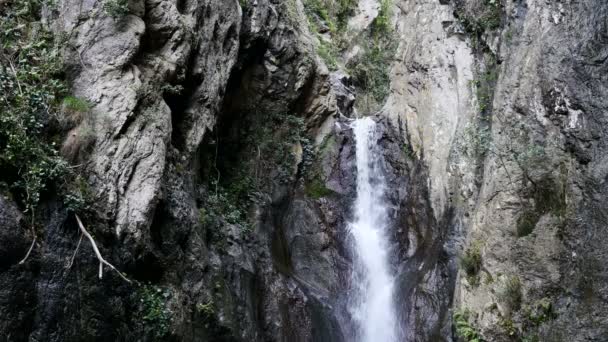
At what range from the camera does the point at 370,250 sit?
1438cm

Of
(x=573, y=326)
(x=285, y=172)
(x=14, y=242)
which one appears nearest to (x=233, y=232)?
(x=285, y=172)

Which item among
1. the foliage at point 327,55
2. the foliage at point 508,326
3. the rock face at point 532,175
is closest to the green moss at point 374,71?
the foliage at point 327,55

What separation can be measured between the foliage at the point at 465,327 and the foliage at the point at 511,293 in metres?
0.86

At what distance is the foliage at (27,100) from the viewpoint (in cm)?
629

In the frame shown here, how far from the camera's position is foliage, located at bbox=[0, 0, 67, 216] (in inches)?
248

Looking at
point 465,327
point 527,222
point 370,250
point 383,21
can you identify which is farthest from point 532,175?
point 383,21

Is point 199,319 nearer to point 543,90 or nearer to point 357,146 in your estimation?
point 543,90

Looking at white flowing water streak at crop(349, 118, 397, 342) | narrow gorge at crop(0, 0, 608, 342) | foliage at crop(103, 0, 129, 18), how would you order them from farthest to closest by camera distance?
white flowing water streak at crop(349, 118, 397, 342) < foliage at crop(103, 0, 129, 18) < narrow gorge at crop(0, 0, 608, 342)

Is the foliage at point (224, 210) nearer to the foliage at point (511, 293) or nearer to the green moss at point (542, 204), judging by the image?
the foliage at point (511, 293)

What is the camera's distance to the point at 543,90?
417 inches

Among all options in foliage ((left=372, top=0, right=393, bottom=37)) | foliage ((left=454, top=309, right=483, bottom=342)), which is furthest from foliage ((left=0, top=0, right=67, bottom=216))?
foliage ((left=372, top=0, right=393, bottom=37))

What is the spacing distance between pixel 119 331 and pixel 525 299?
7594mm

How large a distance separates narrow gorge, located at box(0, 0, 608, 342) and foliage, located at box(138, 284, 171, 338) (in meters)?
0.04

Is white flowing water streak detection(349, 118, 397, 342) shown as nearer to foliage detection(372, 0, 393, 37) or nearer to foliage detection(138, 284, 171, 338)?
foliage detection(138, 284, 171, 338)
